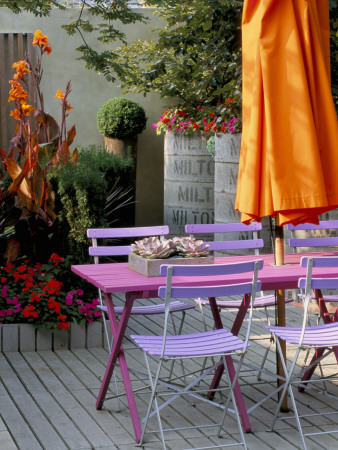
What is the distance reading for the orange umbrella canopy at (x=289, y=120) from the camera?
418cm

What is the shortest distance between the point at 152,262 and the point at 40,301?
1.72 m

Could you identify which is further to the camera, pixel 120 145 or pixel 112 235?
pixel 120 145

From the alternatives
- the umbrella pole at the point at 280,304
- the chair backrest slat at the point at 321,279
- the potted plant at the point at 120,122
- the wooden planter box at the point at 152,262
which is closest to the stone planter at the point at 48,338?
the wooden planter box at the point at 152,262

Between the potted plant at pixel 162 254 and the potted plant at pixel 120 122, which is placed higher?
the potted plant at pixel 120 122

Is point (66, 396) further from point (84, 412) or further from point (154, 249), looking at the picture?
point (154, 249)

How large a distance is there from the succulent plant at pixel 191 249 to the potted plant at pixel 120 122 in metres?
6.11

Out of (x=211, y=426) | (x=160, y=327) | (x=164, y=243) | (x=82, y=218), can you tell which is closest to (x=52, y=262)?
(x=82, y=218)

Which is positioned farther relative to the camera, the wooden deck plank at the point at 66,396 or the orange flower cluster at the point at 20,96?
the orange flower cluster at the point at 20,96

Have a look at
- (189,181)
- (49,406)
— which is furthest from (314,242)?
(189,181)

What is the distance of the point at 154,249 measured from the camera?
434cm

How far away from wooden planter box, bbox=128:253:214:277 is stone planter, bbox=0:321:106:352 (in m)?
1.33

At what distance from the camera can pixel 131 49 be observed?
10750 mm

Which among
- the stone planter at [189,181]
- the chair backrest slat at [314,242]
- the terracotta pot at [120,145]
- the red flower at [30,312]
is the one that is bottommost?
the red flower at [30,312]

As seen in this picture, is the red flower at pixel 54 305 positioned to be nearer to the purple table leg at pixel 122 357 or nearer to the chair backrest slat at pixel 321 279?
the purple table leg at pixel 122 357
